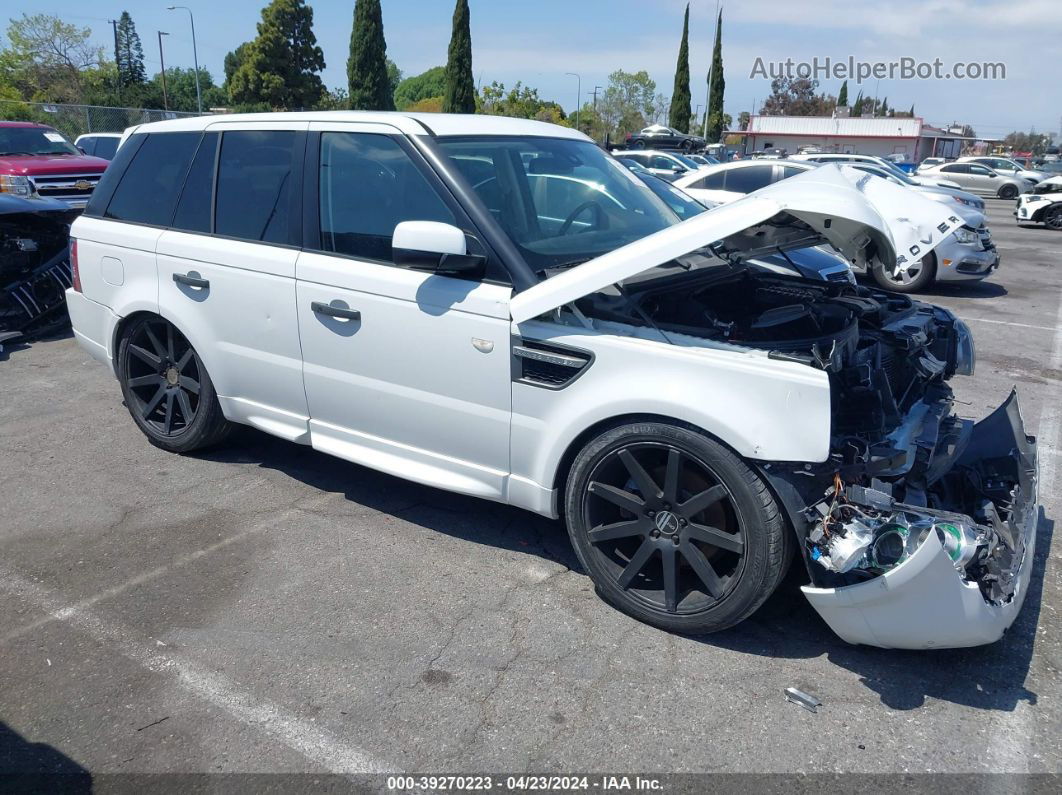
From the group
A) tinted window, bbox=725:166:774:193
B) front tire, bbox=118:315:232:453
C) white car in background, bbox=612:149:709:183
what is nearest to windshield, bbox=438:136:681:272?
front tire, bbox=118:315:232:453

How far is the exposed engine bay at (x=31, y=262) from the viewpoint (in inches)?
309

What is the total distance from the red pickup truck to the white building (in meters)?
58.2

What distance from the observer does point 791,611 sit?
3465 millimetres

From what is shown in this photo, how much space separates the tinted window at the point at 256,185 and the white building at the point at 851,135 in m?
65.9

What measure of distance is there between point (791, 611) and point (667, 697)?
830 mm

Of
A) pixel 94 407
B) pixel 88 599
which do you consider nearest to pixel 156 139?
pixel 94 407

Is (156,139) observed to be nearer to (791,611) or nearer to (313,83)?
(791,611)

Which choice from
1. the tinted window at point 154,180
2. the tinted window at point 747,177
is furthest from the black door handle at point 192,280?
the tinted window at point 747,177

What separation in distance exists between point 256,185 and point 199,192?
491mm

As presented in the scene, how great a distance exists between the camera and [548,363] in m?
3.33

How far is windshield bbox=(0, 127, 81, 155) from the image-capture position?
597 inches

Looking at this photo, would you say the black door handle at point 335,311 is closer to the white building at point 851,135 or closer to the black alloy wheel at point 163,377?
the black alloy wheel at point 163,377

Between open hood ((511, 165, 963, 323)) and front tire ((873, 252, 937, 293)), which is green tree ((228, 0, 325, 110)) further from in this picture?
open hood ((511, 165, 963, 323))

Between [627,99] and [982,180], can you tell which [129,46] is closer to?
[627,99]
